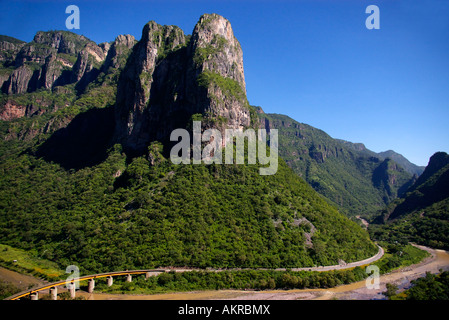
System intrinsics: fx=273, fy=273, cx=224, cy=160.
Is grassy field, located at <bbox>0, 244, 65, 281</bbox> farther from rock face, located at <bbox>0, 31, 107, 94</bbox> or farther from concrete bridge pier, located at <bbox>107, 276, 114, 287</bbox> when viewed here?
rock face, located at <bbox>0, 31, 107, 94</bbox>

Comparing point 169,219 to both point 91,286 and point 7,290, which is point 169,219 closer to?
point 91,286

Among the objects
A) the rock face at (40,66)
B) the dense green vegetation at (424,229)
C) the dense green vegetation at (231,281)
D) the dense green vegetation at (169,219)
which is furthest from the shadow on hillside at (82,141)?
the dense green vegetation at (424,229)

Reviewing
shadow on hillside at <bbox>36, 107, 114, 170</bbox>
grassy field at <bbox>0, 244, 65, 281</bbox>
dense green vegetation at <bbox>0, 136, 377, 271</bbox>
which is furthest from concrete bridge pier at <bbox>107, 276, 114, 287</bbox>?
shadow on hillside at <bbox>36, 107, 114, 170</bbox>

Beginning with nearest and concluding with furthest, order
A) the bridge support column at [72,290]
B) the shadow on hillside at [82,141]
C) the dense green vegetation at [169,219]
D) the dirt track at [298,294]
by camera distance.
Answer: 1. the bridge support column at [72,290]
2. the dirt track at [298,294]
3. the dense green vegetation at [169,219]
4. the shadow on hillside at [82,141]

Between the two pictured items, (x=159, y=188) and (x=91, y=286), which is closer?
(x=91, y=286)

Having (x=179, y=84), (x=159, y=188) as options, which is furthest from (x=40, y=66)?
(x=159, y=188)

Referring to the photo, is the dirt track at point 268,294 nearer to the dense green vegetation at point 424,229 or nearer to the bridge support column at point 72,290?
the bridge support column at point 72,290
